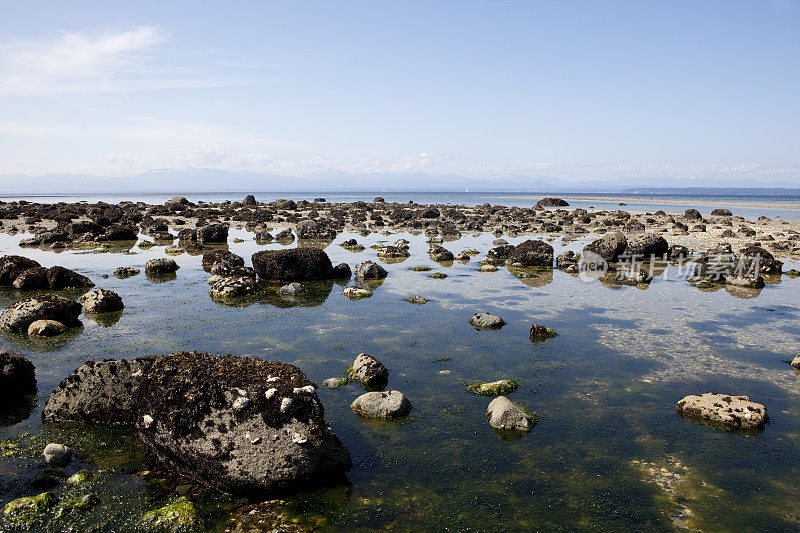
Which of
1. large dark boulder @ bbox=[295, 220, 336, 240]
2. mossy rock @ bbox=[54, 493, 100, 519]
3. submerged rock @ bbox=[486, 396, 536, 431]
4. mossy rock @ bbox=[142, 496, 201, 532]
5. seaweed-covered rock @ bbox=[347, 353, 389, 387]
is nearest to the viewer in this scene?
mossy rock @ bbox=[142, 496, 201, 532]

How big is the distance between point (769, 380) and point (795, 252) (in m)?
24.9

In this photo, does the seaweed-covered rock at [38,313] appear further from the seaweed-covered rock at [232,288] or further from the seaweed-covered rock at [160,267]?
the seaweed-covered rock at [160,267]

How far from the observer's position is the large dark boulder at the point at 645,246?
26.4 m

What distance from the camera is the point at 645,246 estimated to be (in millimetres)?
26609

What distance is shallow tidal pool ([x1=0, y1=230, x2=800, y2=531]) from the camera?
589 cm

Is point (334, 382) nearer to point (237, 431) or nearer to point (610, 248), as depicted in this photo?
point (237, 431)

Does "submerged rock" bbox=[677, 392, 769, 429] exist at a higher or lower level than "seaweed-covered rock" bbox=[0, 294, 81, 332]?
lower

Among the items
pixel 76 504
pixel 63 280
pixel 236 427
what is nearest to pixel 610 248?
pixel 236 427

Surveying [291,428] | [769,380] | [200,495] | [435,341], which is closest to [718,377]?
[769,380]

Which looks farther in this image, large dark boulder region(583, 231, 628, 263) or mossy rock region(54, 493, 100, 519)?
large dark boulder region(583, 231, 628, 263)

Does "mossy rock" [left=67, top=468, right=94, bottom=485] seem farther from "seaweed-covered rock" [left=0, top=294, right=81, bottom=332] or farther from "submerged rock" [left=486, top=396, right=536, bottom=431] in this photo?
"seaweed-covered rock" [left=0, top=294, right=81, bottom=332]

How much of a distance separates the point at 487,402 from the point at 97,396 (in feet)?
22.6

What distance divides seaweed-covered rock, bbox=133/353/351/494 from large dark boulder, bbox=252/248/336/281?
12.1m

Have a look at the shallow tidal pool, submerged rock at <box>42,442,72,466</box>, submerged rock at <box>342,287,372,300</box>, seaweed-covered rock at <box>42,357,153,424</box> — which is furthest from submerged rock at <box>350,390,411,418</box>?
submerged rock at <box>342,287,372,300</box>
